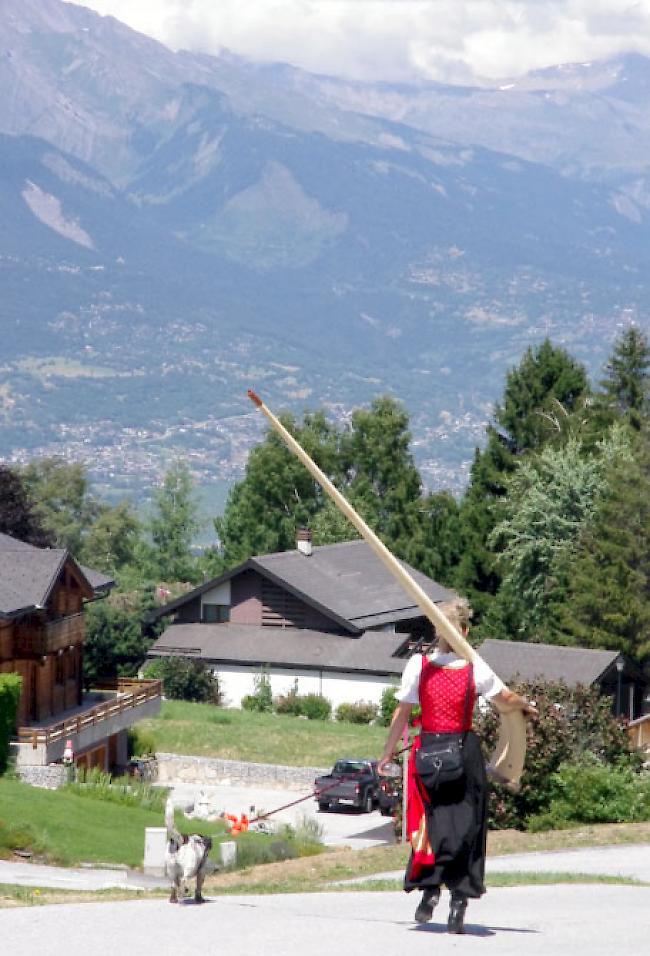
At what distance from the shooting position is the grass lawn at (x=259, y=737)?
46.7m

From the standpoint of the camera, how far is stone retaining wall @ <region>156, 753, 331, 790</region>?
4419 cm

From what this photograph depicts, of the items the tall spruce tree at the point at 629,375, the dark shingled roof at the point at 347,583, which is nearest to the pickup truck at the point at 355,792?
the dark shingled roof at the point at 347,583

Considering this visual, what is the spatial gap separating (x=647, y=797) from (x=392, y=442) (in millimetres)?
68067

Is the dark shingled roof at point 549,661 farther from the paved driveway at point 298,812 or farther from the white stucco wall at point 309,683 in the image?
the white stucco wall at point 309,683

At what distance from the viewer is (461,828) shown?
10.9 metres

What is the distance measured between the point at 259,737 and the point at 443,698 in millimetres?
38874

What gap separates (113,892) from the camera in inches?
602

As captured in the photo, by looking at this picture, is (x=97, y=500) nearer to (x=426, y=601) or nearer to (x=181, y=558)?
(x=181, y=558)

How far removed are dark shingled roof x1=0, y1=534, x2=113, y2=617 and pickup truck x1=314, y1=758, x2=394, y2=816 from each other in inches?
307

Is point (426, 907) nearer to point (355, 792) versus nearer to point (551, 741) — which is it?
point (551, 741)

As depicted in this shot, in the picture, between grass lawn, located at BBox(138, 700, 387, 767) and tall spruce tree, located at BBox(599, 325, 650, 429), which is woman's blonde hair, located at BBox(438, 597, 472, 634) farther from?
tall spruce tree, located at BBox(599, 325, 650, 429)

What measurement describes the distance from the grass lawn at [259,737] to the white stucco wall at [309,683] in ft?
9.01

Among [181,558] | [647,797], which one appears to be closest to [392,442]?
[181,558]

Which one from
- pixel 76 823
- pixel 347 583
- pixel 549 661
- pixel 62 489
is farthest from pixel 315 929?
pixel 62 489
